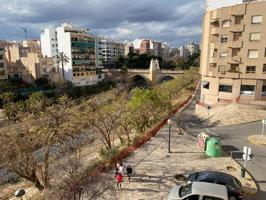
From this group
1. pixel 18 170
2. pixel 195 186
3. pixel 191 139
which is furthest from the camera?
pixel 191 139

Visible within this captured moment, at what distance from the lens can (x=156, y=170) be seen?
711 inches

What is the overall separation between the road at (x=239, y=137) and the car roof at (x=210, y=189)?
9.36ft

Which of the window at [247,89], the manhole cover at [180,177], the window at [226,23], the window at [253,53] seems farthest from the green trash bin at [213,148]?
the window at [226,23]

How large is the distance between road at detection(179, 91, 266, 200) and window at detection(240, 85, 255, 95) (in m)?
7.66

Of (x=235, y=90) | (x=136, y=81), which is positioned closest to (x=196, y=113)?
(x=235, y=90)

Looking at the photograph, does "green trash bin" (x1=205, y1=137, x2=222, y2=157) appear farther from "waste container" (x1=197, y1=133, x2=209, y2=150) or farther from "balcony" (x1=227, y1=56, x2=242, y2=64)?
"balcony" (x1=227, y1=56, x2=242, y2=64)

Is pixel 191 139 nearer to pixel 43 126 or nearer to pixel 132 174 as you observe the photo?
pixel 132 174

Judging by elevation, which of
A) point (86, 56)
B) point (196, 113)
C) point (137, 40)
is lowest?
point (196, 113)

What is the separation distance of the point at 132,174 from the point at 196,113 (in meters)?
24.8

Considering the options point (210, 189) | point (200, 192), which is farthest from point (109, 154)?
point (210, 189)

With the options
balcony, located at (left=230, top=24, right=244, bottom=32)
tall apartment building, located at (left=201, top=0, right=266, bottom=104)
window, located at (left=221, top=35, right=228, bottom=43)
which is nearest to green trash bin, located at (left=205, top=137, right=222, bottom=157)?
tall apartment building, located at (left=201, top=0, right=266, bottom=104)

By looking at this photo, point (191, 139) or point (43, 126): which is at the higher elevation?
point (43, 126)

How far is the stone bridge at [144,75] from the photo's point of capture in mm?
91125

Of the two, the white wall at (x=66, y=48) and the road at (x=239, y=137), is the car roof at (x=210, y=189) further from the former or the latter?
the white wall at (x=66, y=48)
